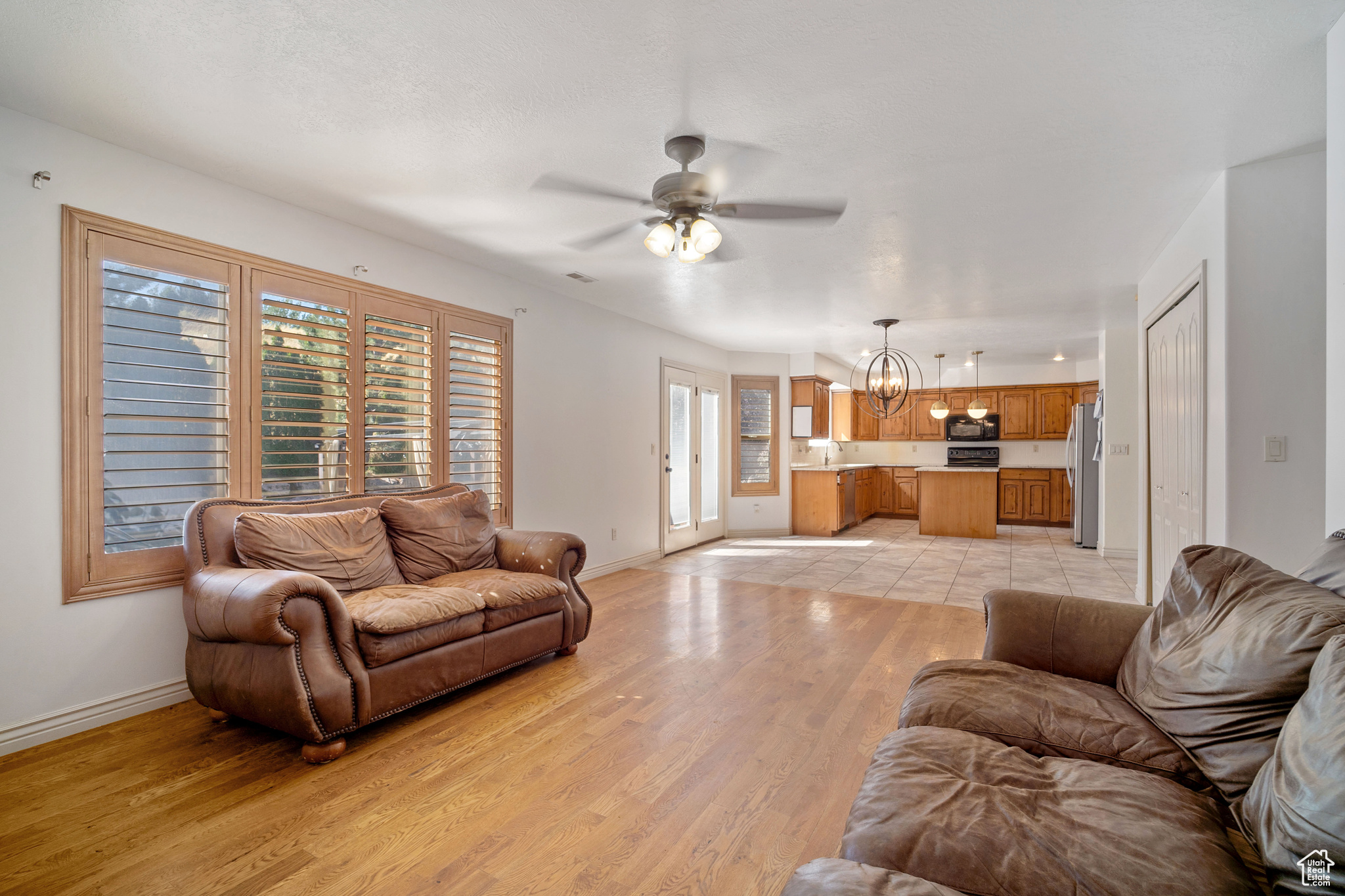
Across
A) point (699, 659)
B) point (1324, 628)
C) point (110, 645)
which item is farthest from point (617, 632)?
point (1324, 628)

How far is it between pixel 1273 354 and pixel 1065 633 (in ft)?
6.14

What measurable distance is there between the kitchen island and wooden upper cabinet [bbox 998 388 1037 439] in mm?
1934

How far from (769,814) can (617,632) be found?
2050mm

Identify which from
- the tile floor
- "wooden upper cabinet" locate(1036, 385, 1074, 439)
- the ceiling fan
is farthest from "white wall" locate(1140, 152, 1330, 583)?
"wooden upper cabinet" locate(1036, 385, 1074, 439)

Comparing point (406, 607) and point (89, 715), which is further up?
point (406, 607)

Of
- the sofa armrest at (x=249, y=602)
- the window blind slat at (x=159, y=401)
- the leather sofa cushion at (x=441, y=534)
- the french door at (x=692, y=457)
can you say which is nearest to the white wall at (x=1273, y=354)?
the leather sofa cushion at (x=441, y=534)

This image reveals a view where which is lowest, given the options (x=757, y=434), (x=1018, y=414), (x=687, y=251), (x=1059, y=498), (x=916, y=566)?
(x=916, y=566)

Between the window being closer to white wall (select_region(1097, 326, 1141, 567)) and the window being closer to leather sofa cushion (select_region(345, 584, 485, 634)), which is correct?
white wall (select_region(1097, 326, 1141, 567))

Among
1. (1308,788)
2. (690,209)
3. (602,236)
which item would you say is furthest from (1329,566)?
(602,236)

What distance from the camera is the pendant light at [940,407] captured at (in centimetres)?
941

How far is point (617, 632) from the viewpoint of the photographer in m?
3.91

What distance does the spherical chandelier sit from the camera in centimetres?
710

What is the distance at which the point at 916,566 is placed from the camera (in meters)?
6.16

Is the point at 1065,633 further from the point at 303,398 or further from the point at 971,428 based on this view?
the point at 971,428
